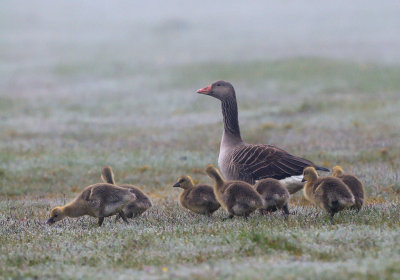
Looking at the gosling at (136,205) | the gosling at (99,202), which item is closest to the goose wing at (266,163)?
the gosling at (136,205)

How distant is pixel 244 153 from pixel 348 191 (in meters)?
2.80

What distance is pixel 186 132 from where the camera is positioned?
957 inches

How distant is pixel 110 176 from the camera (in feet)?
40.8

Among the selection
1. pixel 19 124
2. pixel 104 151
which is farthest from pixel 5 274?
pixel 19 124

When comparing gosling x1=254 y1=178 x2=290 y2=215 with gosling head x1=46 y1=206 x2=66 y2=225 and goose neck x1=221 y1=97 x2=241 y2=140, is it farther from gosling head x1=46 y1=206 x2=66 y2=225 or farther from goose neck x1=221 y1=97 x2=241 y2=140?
gosling head x1=46 y1=206 x2=66 y2=225

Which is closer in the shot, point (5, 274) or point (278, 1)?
point (5, 274)

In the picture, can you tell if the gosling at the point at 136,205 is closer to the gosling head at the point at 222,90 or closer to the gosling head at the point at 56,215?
the gosling head at the point at 56,215

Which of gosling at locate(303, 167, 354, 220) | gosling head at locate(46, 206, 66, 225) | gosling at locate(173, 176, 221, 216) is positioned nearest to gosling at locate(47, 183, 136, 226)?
gosling head at locate(46, 206, 66, 225)

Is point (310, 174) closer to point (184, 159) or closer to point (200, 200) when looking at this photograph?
point (200, 200)

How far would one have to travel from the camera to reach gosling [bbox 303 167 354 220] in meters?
10.3

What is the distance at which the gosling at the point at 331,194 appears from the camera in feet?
33.8

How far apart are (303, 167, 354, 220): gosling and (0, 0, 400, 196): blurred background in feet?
16.5

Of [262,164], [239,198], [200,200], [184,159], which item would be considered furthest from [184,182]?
[184,159]

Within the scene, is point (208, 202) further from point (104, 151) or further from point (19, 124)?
point (19, 124)
